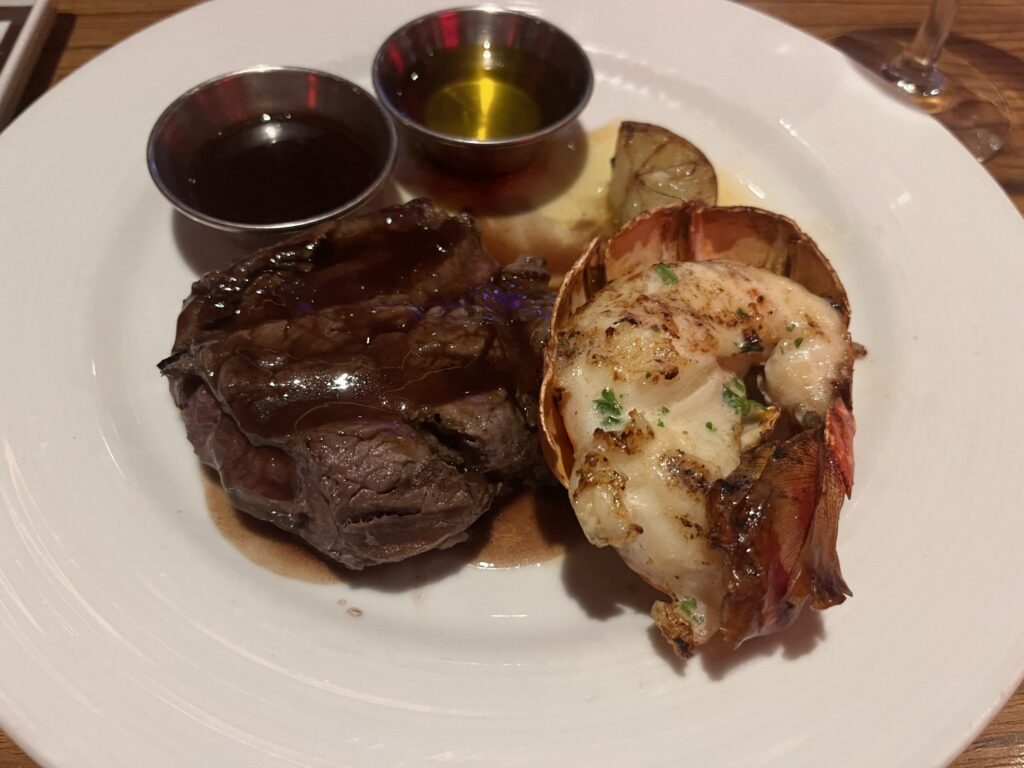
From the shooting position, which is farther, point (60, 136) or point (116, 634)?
point (60, 136)

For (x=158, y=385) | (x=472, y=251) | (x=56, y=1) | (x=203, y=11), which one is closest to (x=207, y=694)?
(x=158, y=385)

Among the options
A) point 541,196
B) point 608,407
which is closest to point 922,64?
point 541,196

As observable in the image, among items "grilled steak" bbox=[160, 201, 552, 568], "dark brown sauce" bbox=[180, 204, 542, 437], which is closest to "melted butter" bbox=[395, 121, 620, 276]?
"dark brown sauce" bbox=[180, 204, 542, 437]

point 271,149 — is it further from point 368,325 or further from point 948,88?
point 948,88

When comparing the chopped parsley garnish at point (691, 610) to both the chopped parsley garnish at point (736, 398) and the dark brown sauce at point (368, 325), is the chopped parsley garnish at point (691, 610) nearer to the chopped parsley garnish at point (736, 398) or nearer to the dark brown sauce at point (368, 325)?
the chopped parsley garnish at point (736, 398)

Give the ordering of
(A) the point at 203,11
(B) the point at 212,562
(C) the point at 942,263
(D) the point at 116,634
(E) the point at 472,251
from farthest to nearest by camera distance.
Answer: (A) the point at 203,11 → (C) the point at 942,263 → (E) the point at 472,251 → (B) the point at 212,562 → (D) the point at 116,634

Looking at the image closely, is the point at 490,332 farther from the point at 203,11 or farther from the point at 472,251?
the point at 203,11

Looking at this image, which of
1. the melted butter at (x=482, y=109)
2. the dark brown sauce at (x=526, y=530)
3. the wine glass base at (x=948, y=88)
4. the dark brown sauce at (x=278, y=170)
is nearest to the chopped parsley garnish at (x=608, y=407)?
the dark brown sauce at (x=526, y=530)

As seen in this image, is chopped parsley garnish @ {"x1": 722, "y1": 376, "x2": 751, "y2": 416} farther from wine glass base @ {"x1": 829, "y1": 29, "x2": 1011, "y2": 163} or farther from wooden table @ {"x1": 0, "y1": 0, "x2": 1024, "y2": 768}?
wine glass base @ {"x1": 829, "y1": 29, "x2": 1011, "y2": 163}
